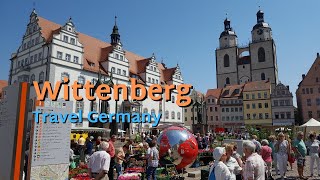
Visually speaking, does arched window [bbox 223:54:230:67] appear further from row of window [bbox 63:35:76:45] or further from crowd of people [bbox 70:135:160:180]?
crowd of people [bbox 70:135:160:180]

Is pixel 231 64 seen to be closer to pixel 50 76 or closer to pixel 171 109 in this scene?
pixel 171 109

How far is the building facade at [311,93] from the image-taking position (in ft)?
179

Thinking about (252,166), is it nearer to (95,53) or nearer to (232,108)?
(95,53)

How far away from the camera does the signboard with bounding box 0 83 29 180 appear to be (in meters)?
6.09

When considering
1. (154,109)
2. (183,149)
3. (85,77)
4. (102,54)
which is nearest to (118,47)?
(102,54)

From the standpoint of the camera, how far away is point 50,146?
Result: 23.0 feet

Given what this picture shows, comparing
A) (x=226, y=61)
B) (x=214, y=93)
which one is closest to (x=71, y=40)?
(x=214, y=93)

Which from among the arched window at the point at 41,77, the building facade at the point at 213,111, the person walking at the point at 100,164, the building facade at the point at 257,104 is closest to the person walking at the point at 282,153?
the person walking at the point at 100,164

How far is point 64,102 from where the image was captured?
298 inches

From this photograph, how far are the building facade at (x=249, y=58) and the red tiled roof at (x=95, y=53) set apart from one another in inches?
1123

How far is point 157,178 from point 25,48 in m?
36.7

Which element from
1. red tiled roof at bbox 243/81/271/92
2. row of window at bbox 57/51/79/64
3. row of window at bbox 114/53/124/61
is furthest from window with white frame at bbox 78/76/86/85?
red tiled roof at bbox 243/81/271/92

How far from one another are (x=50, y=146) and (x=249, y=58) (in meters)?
82.9

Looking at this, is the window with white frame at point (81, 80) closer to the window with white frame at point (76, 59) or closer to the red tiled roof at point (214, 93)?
the window with white frame at point (76, 59)
